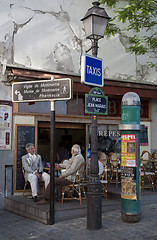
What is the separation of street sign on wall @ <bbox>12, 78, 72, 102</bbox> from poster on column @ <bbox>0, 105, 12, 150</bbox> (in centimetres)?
221

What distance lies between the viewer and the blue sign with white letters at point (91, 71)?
5.41 m

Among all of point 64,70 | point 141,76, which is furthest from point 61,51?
point 141,76

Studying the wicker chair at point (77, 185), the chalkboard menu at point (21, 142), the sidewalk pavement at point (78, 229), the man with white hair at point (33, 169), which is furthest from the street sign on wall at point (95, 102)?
the chalkboard menu at point (21, 142)

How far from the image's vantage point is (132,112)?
19.3ft

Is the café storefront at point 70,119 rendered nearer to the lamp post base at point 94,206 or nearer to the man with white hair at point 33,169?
the man with white hair at point 33,169

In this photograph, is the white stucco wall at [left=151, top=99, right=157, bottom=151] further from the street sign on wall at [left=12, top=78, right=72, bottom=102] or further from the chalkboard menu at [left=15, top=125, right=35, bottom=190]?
the street sign on wall at [left=12, top=78, right=72, bottom=102]

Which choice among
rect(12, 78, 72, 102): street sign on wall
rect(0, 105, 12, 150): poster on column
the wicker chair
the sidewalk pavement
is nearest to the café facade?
rect(0, 105, 12, 150): poster on column

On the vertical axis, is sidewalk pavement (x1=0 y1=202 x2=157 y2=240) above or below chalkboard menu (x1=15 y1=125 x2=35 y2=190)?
below

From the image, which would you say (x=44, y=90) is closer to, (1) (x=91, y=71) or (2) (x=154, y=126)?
(1) (x=91, y=71)

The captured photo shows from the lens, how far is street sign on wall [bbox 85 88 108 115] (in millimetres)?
5555

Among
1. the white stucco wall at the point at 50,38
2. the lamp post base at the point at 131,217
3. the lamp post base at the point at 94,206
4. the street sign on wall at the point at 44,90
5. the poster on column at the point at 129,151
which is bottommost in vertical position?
the lamp post base at the point at 131,217

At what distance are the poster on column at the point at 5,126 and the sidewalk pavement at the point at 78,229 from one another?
7.40ft

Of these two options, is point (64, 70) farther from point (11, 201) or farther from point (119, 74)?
point (11, 201)

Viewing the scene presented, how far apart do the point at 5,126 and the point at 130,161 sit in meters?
3.86
